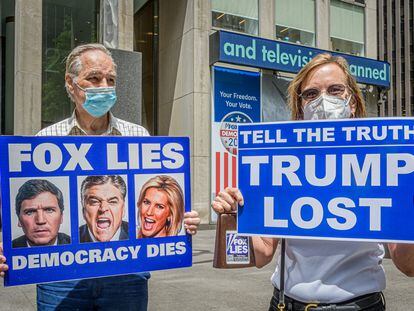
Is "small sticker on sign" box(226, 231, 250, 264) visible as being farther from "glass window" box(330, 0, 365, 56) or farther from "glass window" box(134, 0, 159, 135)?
"glass window" box(330, 0, 365, 56)

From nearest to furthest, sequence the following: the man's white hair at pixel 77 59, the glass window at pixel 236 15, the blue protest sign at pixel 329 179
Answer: the blue protest sign at pixel 329 179, the man's white hair at pixel 77 59, the glass window at pixel 236 15

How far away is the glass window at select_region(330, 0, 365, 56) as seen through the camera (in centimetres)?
1986

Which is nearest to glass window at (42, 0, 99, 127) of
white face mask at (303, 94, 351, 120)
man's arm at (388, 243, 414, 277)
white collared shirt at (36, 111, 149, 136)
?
white collared shirt at (36, 111, 149, 136)

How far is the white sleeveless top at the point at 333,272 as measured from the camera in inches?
77.9

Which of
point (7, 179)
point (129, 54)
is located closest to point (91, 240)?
point (7, 179)

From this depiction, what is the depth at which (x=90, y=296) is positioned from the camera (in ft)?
7.99

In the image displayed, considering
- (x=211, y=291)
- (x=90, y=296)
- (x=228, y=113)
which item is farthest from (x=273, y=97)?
(x=90, y=296)

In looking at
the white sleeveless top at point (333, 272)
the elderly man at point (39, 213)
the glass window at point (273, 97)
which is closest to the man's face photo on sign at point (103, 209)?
the elderly man at point (39, 213)

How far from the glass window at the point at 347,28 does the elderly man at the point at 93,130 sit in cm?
1845

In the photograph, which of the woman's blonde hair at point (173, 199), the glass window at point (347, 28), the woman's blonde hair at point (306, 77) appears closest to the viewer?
the woman's blonde hair at point (306, 77)

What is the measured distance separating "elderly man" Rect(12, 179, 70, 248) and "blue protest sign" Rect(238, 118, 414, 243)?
0.87 m

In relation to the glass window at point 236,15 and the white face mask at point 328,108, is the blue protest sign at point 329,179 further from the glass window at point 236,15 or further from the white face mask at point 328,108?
the glass window at point 236,15

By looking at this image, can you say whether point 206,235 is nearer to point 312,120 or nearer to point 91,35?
point 91,35

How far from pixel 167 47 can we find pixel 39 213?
52.4 feet
